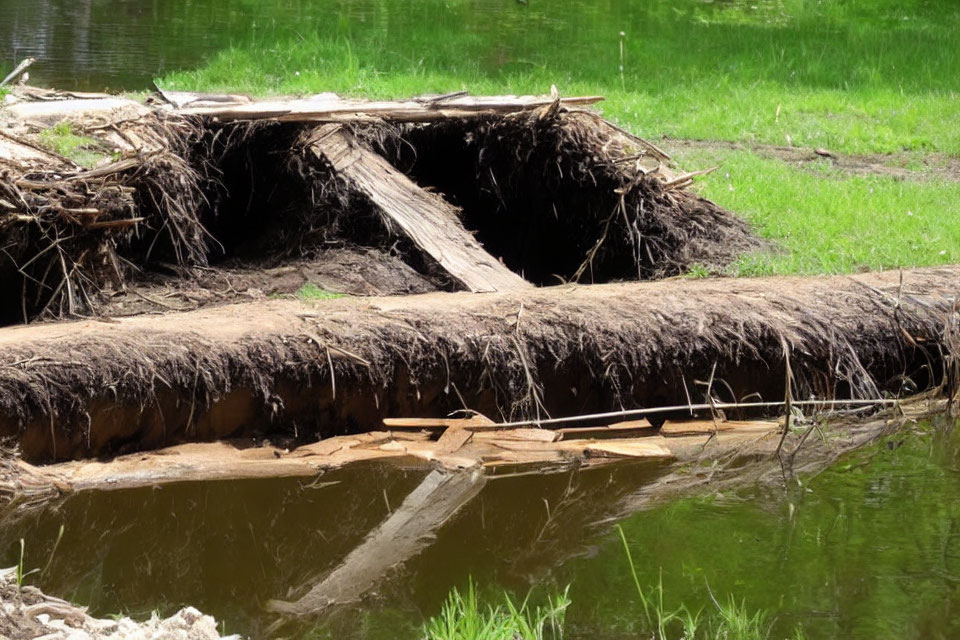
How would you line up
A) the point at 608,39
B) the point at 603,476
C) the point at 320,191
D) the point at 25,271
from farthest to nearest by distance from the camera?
1. the point at 608,39
2. the point at 320,191
3. the point at 25,271
4. the point at 603,476

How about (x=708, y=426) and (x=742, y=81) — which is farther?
(x=742, y=81)

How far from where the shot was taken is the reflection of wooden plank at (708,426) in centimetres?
683

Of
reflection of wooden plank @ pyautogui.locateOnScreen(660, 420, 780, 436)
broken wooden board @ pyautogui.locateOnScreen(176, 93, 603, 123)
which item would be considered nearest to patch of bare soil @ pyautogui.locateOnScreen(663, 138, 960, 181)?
broken wooden board @ pyautogui.locateOnScreen(176, 93, 603, 123)

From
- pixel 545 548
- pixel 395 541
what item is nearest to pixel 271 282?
pixel 395 541

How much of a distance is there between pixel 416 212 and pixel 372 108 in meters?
0.98

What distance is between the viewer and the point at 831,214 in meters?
8.93

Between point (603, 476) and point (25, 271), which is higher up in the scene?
point (25, 271)

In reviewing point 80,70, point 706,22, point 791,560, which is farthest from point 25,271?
point 706,22

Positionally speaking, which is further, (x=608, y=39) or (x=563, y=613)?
(x=608, y=39)

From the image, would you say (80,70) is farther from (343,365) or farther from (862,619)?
(862,619)

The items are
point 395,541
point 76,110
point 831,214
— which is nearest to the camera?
point 395,541

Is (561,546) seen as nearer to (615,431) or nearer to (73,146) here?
(615,431)

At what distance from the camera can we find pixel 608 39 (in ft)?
50.0

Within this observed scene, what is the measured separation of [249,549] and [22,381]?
1324mm
